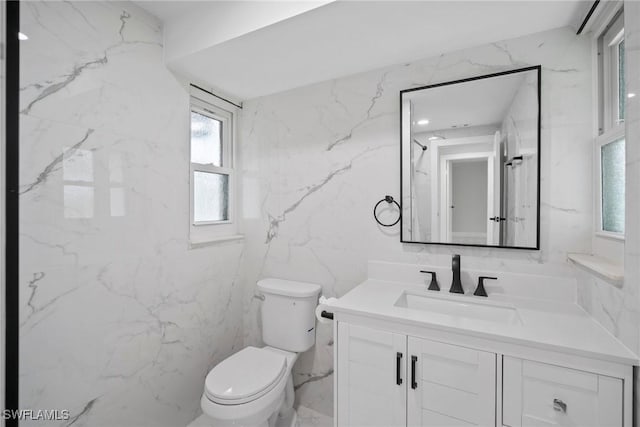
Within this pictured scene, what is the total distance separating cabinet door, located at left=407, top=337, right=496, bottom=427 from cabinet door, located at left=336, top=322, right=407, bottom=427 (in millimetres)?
46

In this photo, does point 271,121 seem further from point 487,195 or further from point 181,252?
point 487,195

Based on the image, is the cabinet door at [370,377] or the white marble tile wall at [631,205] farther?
the cabinet door at [370,377]

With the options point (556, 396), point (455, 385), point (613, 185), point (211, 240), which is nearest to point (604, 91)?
point (613, 185)

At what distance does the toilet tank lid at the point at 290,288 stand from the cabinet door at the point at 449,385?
0.77 metres

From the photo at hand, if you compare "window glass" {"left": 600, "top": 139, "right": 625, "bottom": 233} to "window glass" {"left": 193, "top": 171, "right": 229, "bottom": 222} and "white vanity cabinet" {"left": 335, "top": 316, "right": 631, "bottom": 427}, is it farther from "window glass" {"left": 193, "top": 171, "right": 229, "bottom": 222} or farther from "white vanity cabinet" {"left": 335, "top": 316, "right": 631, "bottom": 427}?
"window glass" {"left": 193, "top": 171, "right": 229, "bottom": 222}

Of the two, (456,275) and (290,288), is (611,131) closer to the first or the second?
(456,275)

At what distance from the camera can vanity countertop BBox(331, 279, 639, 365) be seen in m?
0.99

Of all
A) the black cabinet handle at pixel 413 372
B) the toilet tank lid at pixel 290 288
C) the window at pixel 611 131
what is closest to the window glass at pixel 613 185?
the window at pixel 611 131

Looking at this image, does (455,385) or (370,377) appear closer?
(455,385)

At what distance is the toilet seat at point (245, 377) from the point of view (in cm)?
141

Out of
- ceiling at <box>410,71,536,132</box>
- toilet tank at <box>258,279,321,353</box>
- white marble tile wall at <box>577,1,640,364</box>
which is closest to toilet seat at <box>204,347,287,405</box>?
toilet tank at <box>258,279,321,353</box>

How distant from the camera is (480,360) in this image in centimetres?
110

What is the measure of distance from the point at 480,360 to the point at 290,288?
44.1 inches

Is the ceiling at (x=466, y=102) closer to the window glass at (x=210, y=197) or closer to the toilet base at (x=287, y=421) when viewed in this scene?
the window glass at (x=210, y=197)
